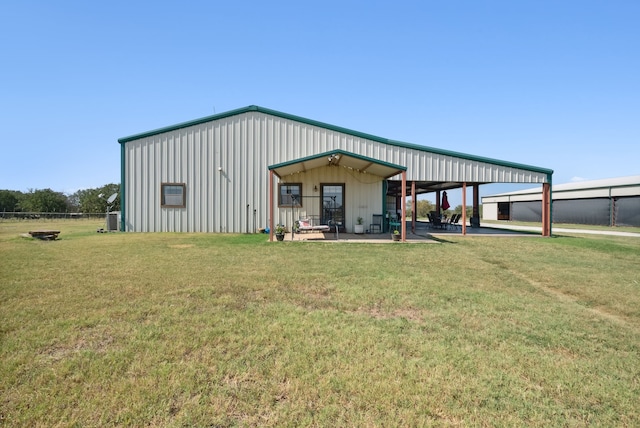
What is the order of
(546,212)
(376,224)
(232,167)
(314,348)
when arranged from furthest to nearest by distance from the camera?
(376,224) < (232,167) < (546,212) < (314,348)

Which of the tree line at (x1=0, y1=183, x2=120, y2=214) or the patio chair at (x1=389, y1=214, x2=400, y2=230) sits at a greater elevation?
the tree line at (x1=0, y1=183, x2=120, y2=214)

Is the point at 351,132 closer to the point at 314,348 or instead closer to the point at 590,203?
the point at 314,348

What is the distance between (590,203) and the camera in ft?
79.0

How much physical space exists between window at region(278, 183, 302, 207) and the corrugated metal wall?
0.67 m

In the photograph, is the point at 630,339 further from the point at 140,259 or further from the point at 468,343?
the point at 140,259

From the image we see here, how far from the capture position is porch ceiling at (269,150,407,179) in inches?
448

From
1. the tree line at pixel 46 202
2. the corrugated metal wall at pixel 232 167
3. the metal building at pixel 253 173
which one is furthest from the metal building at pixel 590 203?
the tree line at pixel 46 202

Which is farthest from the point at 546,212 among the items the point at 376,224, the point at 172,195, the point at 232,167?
the point at 172,195

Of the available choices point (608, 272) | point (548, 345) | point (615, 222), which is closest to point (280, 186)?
point (608, 272)

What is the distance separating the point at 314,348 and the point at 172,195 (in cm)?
1316

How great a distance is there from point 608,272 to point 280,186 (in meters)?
11.2

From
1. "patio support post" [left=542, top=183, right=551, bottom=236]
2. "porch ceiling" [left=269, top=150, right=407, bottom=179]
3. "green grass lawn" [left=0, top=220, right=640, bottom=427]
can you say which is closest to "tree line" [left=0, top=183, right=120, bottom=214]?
"porch ceiling" [left=269, top=150, right=407, bottom=179]

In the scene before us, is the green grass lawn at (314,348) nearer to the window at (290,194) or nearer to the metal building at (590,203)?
the window at (290,194)

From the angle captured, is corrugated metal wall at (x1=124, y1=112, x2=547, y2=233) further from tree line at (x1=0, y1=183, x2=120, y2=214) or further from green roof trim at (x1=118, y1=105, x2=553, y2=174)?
tree line at (x1=0, y1=183, x2=120, y2=214)
